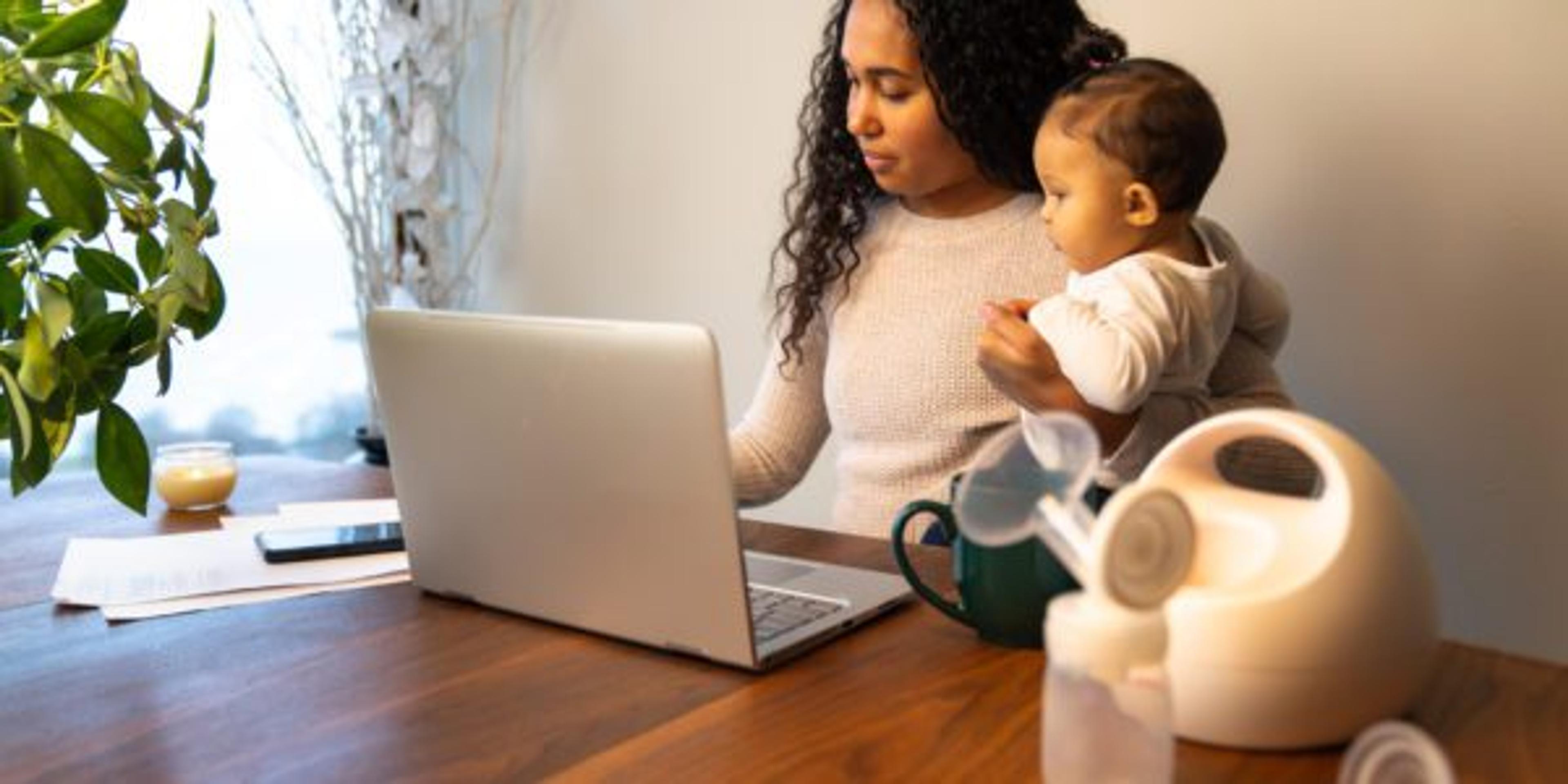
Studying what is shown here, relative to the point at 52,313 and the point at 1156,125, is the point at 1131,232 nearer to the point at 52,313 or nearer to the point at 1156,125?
the point at 1156,125

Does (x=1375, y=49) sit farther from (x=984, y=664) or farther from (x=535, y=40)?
(x=535, y=40)

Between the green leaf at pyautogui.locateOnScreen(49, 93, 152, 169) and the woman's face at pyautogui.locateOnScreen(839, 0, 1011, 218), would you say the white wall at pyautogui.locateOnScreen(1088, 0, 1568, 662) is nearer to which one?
the woman's face at pyautogui.locateOnScreen(839, 0, 1011, 218)

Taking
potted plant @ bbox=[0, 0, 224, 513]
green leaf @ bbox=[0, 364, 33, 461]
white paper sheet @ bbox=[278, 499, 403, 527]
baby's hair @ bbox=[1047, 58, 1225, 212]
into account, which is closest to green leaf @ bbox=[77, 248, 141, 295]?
potted plant @ bbox=[0, 0, 224, 513]

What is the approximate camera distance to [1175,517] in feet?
2.15

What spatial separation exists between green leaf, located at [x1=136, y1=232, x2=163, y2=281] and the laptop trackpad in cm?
49

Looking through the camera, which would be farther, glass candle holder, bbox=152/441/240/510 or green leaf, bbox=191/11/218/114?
glass candle holder, bbox=152/441/240/510

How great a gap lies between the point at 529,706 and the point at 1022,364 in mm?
572

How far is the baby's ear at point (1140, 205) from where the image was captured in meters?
1.23

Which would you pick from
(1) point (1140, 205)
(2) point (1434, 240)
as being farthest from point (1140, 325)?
(2) point (1434, 240)

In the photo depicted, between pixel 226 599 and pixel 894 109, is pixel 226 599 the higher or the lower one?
the lower one

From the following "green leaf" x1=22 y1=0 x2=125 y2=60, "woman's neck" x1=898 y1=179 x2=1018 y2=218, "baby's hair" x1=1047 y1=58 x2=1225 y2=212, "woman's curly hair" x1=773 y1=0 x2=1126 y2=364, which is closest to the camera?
"green leaf" x1=22 y1=0 x2=125 y2=60

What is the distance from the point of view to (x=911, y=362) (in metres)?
1.61

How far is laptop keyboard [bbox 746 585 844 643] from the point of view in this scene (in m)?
0.98

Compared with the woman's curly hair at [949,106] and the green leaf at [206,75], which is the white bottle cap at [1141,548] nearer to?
the green leaf at [206,75]
